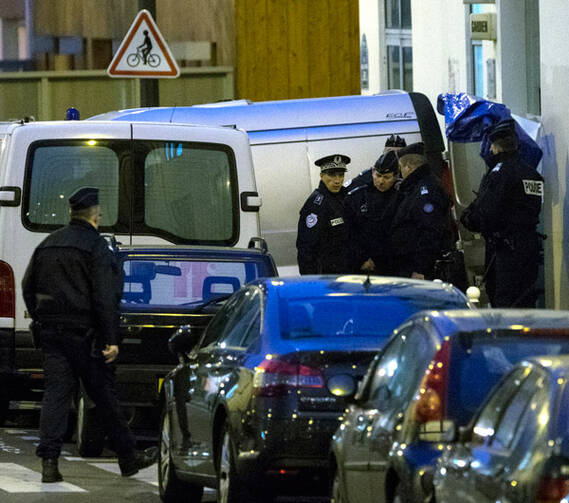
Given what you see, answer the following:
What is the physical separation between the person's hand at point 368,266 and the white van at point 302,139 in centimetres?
133

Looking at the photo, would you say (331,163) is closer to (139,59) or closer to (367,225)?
(367,225)

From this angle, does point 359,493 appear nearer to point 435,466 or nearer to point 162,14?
point 435,466

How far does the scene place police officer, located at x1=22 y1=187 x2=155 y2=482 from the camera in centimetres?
1197

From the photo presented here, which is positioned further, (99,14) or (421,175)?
(99,14)

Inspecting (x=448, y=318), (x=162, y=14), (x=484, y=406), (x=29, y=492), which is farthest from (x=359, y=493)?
(x=162, y=14)

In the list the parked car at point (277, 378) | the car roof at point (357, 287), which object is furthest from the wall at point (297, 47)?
the car roof at point (357, 287)

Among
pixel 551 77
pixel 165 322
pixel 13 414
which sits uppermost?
pixel 551 77

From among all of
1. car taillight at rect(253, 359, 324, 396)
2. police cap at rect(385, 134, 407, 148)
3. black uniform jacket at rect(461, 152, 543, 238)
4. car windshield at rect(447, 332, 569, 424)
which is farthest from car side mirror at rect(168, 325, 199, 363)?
police cap at rect(385, 134, 407, 148)

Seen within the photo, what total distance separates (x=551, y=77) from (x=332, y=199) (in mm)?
2404

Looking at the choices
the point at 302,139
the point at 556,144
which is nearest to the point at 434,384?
the point at 556,144

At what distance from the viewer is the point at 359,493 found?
331 inches

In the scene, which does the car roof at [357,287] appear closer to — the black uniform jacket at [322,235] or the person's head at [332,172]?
the black uniform jacket at [322,235]

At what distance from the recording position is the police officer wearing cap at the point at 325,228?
16406 mm

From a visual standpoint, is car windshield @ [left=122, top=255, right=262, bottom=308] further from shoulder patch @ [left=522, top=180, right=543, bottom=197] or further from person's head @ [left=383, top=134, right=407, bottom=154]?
person's head @ [left=383, top=134, right=407, bottom=154]
